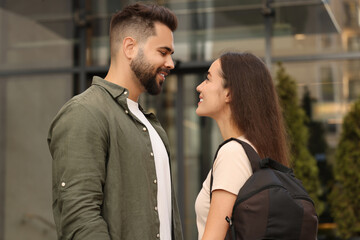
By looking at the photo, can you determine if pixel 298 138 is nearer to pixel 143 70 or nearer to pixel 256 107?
pixel 143 70

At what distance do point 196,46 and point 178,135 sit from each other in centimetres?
131

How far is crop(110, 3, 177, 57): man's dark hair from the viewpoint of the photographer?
2844 millimetres

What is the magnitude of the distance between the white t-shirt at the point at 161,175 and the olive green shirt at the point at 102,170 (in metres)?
0.08

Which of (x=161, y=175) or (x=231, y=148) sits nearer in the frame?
(x=231, y=148)

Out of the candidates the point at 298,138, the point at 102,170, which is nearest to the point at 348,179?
the point at 298,138

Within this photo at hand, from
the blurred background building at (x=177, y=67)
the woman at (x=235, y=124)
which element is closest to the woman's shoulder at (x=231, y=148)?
the woman at (x=235, y=124)

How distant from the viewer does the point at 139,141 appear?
2596 millimetres

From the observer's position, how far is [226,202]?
2.32 meters

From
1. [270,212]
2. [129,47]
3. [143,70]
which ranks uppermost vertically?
[129,47]

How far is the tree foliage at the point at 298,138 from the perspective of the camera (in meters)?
7.12

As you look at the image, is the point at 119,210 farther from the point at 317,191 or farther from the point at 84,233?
the point at 317,191

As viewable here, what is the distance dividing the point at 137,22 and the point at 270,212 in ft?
3.99

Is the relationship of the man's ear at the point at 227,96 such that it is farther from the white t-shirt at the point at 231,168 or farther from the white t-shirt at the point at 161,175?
the white t-shirt at the point at 161,175

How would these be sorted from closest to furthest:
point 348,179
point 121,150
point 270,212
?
point 270,212 → point 121,150 → point 348,179
